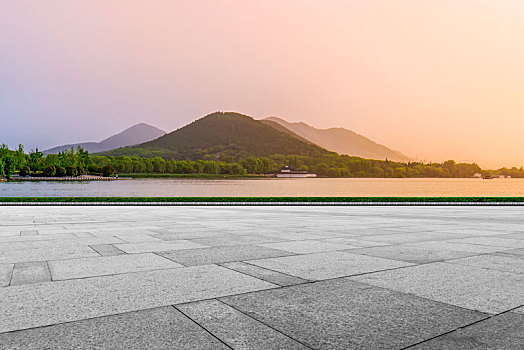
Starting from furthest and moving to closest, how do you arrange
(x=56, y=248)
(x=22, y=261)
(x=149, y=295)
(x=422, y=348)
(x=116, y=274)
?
(x=56, y=248)
(x=22, y=261)
(x=116, y=274)
(x=149, y=295)
(x=422, y=348)

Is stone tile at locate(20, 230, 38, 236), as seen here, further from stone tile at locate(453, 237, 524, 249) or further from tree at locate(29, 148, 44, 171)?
tree at locate(29, 148, 44, 171)

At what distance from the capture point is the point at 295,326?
4066mm

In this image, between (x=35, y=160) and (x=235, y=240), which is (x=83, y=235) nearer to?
(x=235, y=240)

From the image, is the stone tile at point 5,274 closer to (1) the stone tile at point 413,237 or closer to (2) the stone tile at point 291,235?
(2) the stone tile at point 291,235

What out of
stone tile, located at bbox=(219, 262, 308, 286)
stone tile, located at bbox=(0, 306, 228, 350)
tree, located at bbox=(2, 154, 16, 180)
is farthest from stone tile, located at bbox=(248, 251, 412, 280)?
tree, located at bbox=(2, 154, 16, 180)

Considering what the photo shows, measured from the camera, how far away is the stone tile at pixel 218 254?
24.7 feet

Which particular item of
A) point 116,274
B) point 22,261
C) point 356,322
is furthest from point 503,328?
point 22,261

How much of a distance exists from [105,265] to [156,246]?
7.55 ft

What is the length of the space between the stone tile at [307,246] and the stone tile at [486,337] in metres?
4.55

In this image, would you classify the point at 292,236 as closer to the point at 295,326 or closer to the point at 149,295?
the point at 149,295

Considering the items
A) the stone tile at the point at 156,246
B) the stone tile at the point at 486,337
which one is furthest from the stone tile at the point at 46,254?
the stone tile at the point at 486,337

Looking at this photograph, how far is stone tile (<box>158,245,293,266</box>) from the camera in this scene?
754 cm

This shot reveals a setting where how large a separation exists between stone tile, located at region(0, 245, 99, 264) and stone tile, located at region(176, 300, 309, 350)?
4.37 metres

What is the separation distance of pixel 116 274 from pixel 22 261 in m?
2.31
